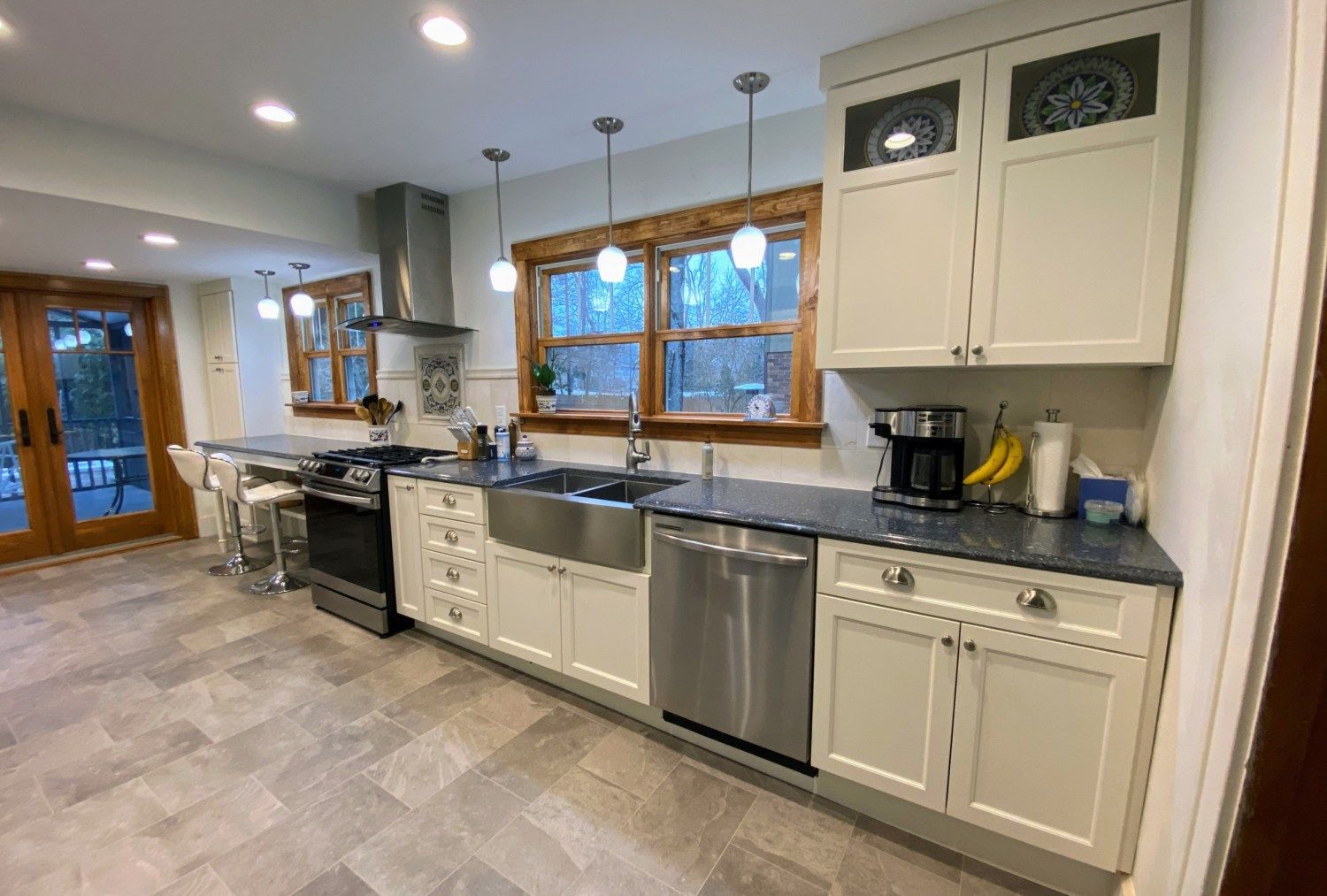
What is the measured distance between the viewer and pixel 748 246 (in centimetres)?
186

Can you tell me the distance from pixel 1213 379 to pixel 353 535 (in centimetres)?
348

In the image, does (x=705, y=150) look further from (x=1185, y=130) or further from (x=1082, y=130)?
(x=1185, y=130)

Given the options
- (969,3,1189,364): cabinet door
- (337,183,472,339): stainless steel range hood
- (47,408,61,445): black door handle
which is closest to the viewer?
(969,3,1189,364): cabinet door

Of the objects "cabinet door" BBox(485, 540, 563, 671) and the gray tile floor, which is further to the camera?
"cabinet door" BBox(485, 540, 563, 671)

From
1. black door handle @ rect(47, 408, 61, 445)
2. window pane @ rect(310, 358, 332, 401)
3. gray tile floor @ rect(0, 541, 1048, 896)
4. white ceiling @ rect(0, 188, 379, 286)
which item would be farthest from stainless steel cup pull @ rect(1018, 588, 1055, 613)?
black door handle @ rect(47, 408, 61, 445)

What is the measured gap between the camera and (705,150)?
2.42 m

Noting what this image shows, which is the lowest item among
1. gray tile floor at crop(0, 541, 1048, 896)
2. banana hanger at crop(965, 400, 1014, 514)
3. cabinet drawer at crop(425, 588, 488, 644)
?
gray tile floor at crop(0, 541, 1048, 896)

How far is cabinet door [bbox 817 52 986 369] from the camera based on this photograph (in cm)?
163

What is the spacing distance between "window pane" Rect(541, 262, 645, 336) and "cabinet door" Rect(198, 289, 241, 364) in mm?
3313

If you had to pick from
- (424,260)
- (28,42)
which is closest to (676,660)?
(424,260)

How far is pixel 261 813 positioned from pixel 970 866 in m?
2.24

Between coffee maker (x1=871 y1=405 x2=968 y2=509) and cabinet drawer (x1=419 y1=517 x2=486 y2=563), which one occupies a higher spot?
coffee maker (x1=871 y1=405 x2=968 y2=509)

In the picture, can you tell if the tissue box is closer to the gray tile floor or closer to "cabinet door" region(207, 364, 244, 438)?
the gray tile floor

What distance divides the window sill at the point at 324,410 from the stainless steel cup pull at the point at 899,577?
13.5ft
